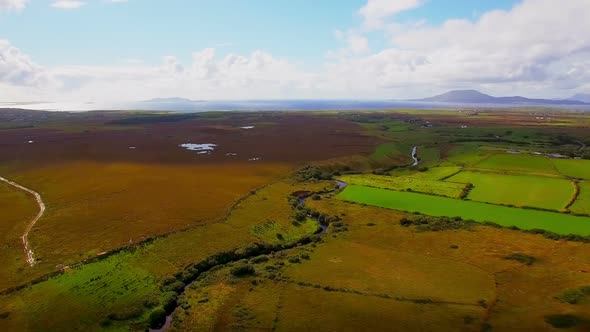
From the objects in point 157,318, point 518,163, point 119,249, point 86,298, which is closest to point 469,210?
point 518,163

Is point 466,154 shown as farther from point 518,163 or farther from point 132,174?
point 132,174

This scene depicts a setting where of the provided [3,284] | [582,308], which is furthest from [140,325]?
[582,308]

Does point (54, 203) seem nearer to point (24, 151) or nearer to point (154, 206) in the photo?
point (154, 206)

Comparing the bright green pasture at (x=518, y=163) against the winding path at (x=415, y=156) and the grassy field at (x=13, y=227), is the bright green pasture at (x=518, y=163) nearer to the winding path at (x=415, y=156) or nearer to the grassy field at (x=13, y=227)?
the winding path at (x=415, y=156)

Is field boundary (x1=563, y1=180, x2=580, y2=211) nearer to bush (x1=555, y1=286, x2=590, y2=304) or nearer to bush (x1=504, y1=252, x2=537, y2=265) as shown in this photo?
bush (x1=504, y1=252, x2=537, y2=265)

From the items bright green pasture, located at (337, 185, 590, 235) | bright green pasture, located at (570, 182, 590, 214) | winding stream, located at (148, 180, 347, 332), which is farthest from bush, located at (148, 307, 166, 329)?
bright green pasture, located at (570, 182, 590, 214)

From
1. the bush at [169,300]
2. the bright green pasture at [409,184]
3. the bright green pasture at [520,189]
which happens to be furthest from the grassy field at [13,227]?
the bright green pasture at [520,189]
